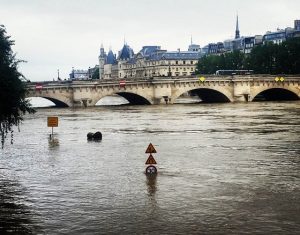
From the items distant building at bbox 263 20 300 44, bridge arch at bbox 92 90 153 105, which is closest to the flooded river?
bridge arch at bbox 92 90 153 105

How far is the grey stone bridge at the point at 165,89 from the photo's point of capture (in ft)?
286

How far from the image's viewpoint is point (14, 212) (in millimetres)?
17516

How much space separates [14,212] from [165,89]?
7952 centimetres

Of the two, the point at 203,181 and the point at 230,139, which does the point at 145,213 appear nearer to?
the point at 203,181

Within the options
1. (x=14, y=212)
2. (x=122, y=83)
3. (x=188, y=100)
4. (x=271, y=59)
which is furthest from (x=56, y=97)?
(x=14, y=212)

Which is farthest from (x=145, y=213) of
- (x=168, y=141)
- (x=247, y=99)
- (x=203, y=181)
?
(x=247, y=99)

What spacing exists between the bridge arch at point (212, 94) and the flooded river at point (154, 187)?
60.5 m

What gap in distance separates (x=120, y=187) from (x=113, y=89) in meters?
70.7

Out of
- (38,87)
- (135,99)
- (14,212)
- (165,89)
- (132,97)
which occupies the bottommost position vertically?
(14,212)

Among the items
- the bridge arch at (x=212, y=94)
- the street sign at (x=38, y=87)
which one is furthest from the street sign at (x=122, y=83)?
the street sign at (x=38, y=87)

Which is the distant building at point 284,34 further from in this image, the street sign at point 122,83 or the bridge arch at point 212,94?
the street sign at point 122,83

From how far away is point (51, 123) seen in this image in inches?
1599

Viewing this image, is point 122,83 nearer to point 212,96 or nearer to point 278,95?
point 212,96

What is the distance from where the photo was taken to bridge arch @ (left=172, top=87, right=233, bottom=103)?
98.0m
